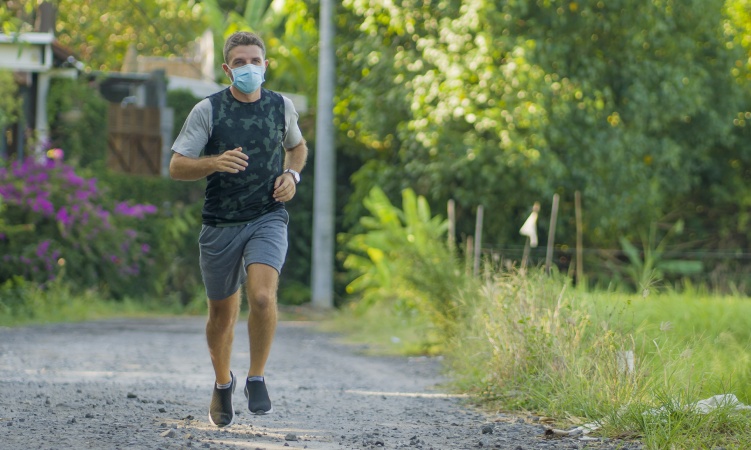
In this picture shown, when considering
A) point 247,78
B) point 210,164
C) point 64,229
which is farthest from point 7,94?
point 210,164

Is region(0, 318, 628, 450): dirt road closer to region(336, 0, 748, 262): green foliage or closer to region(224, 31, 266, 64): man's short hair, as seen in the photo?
region(224, 31, 266, 64): man's short hair

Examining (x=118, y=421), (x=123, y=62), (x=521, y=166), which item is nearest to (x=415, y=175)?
(x=521, y=166)

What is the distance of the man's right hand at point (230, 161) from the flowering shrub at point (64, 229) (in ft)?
33.5

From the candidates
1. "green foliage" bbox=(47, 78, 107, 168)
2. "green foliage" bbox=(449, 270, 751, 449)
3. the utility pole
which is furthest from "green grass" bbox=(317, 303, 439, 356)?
"green foliage" bbox=(47, 78, 107, 168)

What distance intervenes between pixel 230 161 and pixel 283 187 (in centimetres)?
33

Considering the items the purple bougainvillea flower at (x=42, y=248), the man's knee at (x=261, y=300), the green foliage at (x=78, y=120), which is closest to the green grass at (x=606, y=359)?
the man's knee at (x=261, y=300)

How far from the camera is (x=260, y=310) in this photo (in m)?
4.10

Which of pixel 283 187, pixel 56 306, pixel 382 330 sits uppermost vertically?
pixel 283 187

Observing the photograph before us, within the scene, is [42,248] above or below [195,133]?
below

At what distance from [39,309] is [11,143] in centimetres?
429

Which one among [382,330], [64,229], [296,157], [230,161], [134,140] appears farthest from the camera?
[134,140]

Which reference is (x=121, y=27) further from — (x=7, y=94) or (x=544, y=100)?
(x=544, y=100)

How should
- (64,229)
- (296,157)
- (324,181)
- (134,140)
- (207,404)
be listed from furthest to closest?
(134,140)
(324,181)
(64,229)
(207,404)
(296,157)

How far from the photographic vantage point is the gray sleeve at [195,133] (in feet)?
13.2
